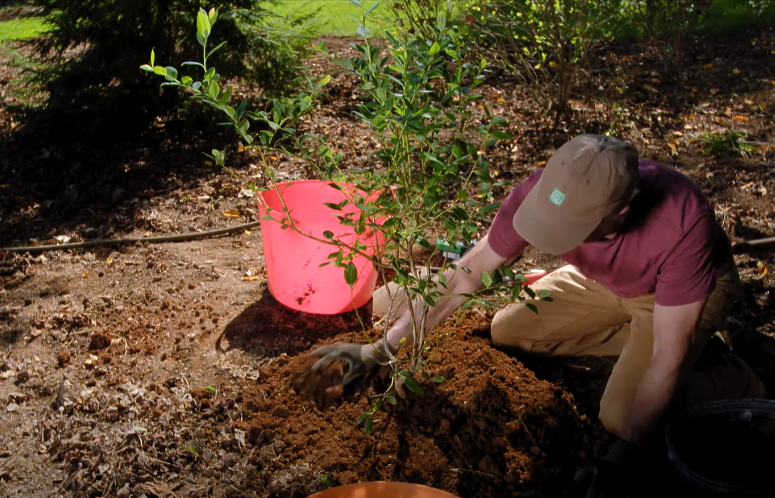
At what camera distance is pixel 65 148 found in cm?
502

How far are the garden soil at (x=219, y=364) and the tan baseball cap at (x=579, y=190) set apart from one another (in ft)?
2.39

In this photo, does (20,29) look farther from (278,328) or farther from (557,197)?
(557,197)

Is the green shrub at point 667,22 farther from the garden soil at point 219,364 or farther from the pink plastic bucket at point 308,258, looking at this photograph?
the pink plastic bucket at point 308,258

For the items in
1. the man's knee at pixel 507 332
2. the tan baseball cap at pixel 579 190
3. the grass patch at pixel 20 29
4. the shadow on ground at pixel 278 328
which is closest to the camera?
the tan baseball cap at pixel 579 190

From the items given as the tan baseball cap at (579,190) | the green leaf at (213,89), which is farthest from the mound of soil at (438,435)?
the green leaf at (213,89)

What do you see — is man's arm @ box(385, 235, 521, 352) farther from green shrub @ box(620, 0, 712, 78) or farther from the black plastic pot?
green shrub @ box(620, 0, 712, 78)

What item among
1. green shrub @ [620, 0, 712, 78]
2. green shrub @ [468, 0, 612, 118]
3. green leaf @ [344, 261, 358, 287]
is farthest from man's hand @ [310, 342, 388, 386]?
green shrub @ [620, 0, 712, 78]

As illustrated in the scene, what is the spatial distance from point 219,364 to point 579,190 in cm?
166

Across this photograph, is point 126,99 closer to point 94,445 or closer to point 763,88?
point 94,445

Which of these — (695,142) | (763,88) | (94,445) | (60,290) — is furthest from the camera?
(763,88)

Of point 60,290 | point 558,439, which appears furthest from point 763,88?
point 60,290

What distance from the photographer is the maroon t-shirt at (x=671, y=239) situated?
6.68 ft

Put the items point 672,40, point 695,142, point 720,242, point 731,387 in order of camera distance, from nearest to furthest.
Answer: point 720,242 → point 731,387 → point 695,142 → point 672,40

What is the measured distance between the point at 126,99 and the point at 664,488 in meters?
4.49
